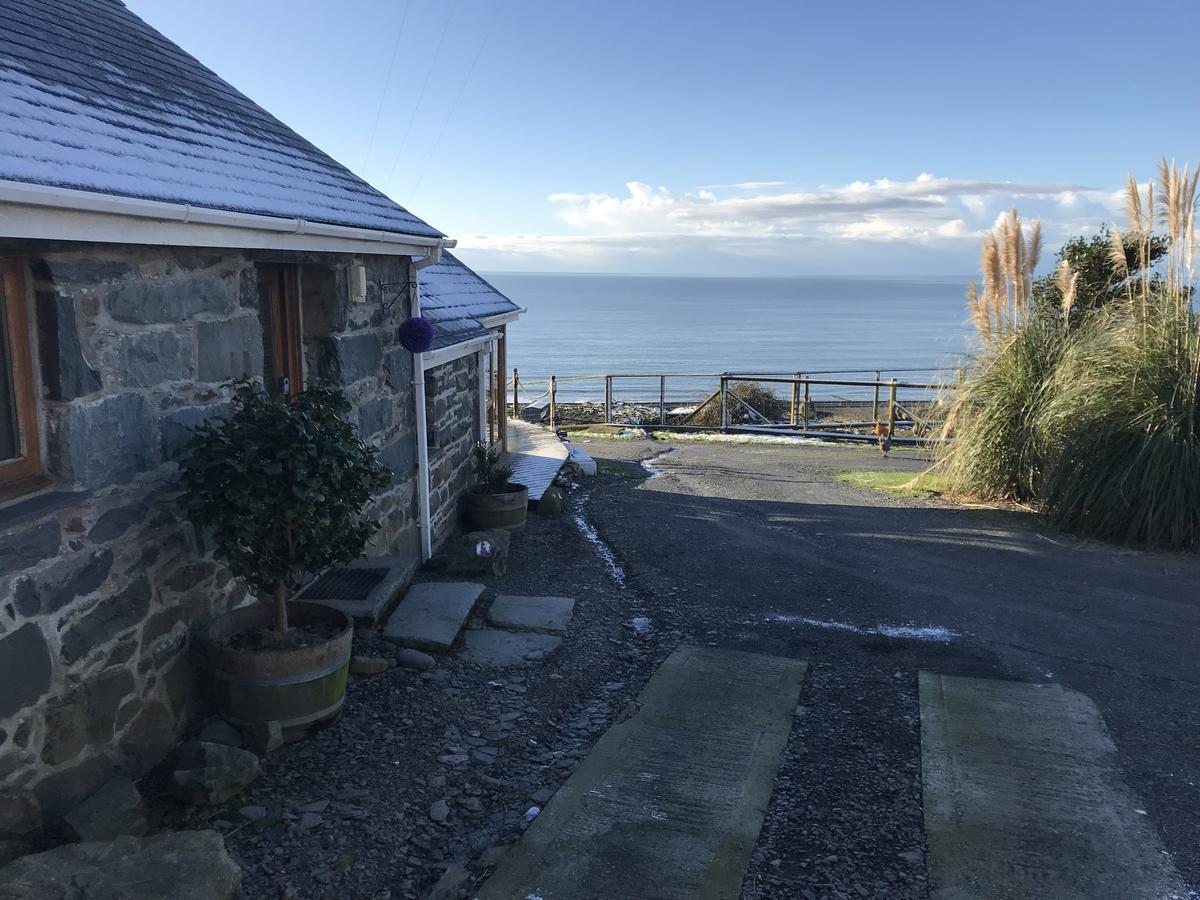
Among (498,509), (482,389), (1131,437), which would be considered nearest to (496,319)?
(482,389)

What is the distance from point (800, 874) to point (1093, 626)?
421 cm

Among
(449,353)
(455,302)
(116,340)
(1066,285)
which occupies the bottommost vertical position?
(449,353)

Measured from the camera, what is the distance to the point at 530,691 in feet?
16.7

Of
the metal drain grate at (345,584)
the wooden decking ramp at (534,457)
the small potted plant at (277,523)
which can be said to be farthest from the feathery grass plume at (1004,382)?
the small potted plant at (277,523)

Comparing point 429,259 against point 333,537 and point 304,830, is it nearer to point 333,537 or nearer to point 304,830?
point 333,537

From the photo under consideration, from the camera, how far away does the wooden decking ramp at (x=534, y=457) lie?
33.9ft

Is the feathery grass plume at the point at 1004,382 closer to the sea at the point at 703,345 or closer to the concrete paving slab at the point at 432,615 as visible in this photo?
the concrete paving slab at the point at 432,615

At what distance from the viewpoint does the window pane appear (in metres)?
3.27

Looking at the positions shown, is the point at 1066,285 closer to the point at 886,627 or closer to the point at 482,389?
the point at 886,627

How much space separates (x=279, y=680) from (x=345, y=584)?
1.69m

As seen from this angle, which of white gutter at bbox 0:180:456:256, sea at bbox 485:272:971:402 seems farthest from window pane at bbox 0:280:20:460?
sea at bbox 485:272:971:402

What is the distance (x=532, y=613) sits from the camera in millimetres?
6312

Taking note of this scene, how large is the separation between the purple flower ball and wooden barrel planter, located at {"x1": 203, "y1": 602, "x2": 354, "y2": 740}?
3.20 m

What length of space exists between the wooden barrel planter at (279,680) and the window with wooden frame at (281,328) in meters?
1.72
